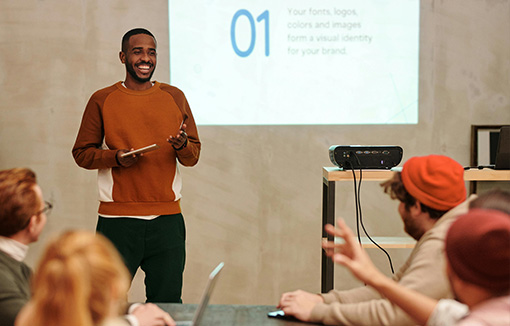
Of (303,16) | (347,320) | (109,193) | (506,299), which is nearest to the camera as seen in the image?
(506,299)

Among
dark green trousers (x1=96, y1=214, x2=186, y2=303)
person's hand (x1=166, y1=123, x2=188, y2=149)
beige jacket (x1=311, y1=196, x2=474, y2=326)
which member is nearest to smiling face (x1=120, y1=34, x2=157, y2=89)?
person's hand (x1=166, y1=123, x2=188, y2=149)

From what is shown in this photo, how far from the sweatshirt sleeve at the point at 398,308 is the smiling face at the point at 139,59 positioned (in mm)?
1388

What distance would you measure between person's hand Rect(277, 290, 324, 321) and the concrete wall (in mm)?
2013

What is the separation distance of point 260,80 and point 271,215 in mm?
907

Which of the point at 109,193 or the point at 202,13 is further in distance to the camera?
the point at 202,13

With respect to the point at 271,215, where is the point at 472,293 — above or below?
above

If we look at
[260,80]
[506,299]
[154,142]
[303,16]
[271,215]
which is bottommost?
[271,215]

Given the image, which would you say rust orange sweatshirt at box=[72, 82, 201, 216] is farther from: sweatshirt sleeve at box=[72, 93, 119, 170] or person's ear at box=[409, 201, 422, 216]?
person's ear at box=[409, 201, 422, 216]

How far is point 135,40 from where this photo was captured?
8.17ft

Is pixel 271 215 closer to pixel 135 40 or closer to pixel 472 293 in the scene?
pixel 135 40

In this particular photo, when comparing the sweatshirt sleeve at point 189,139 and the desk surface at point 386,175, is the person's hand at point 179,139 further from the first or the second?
the desk surface at point 386,175

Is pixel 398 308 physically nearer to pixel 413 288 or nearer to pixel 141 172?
pixel 413 288

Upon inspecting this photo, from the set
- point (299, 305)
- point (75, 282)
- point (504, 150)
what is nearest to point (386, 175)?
point (504, 150)

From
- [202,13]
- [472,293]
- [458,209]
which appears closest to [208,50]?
[202,13]
